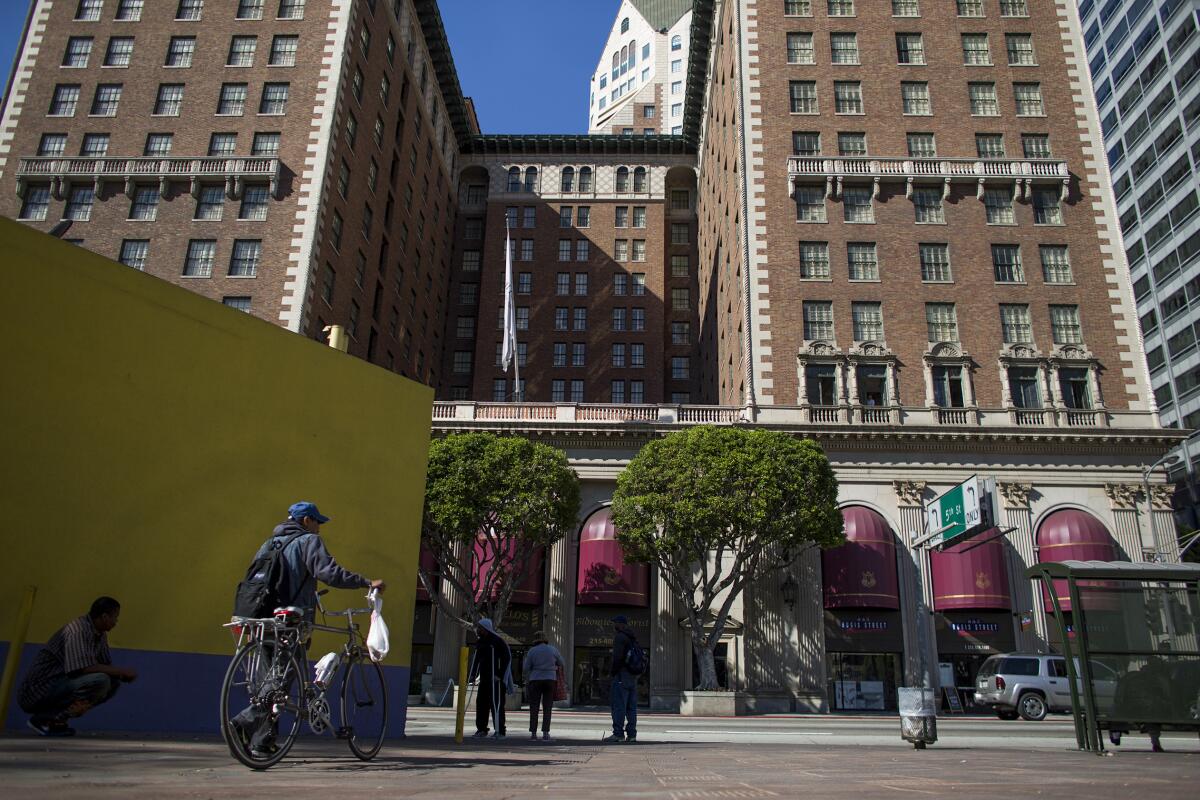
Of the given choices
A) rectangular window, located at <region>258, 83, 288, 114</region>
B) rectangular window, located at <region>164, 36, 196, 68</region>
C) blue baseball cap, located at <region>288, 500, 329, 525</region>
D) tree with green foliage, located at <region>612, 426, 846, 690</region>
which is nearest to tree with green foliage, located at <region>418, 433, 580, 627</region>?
tree with green foliage, located at <region>612, 426, 846, 690</region>

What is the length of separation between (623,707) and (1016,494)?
97.1ft

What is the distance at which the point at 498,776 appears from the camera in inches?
241

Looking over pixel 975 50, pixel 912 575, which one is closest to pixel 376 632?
pixel 912 575

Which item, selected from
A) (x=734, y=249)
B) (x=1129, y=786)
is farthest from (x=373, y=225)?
(x=1129, y=786)

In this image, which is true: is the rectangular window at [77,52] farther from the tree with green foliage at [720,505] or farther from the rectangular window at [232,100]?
the tree with green foliage at [720,505]

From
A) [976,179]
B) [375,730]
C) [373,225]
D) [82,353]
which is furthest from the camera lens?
[373,225]

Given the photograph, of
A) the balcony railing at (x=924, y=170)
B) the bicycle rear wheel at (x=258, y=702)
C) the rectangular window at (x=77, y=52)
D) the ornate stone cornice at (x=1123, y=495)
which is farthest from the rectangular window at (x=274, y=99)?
the ornate stone cornice at (x=1123, y=495)

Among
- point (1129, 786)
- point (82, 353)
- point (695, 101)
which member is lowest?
point (1129, 786)

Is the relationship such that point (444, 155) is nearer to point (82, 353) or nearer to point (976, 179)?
point (976, 179)

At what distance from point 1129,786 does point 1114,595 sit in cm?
793

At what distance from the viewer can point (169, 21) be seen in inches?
1737

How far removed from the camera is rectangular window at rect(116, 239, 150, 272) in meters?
39.2

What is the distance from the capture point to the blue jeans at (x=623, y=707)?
563 inches

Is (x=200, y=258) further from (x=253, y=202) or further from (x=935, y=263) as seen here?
(x=935, y=263)
